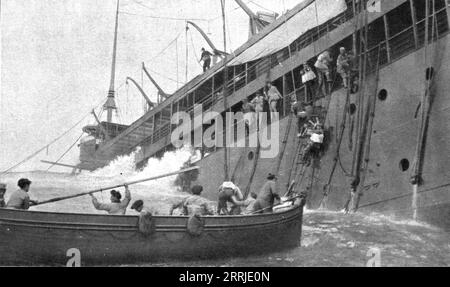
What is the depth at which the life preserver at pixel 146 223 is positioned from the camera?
25.0 ft

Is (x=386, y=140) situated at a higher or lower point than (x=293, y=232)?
higher

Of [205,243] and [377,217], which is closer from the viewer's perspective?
[205,243]

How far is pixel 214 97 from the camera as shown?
21.4 m

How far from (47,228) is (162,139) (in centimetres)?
1768

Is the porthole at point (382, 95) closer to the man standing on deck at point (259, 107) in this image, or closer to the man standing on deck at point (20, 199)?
the man standing on deck at point (259, 107)

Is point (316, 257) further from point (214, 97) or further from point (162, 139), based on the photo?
point (162, 139)

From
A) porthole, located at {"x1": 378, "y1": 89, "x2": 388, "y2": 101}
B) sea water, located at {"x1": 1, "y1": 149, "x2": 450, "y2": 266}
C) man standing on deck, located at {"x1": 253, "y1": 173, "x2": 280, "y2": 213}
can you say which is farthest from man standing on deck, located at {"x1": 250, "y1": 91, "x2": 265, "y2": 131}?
man standing on deck, located at {"x1": 253, "y1": 173, "x2": 280, "y2": 213}

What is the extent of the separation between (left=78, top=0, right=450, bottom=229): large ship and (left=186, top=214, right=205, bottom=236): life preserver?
2862 mm

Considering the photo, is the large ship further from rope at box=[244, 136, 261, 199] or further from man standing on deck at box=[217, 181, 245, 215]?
man standing on deck at box=[217, 181, 245, 215]

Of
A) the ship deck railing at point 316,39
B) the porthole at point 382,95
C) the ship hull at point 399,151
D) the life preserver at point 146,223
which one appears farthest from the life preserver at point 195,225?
the ship deck railing at point 316,39

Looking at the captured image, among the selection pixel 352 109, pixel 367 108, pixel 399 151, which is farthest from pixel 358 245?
pixel 352 109

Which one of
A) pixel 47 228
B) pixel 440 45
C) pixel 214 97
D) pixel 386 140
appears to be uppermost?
pixel 214 97
